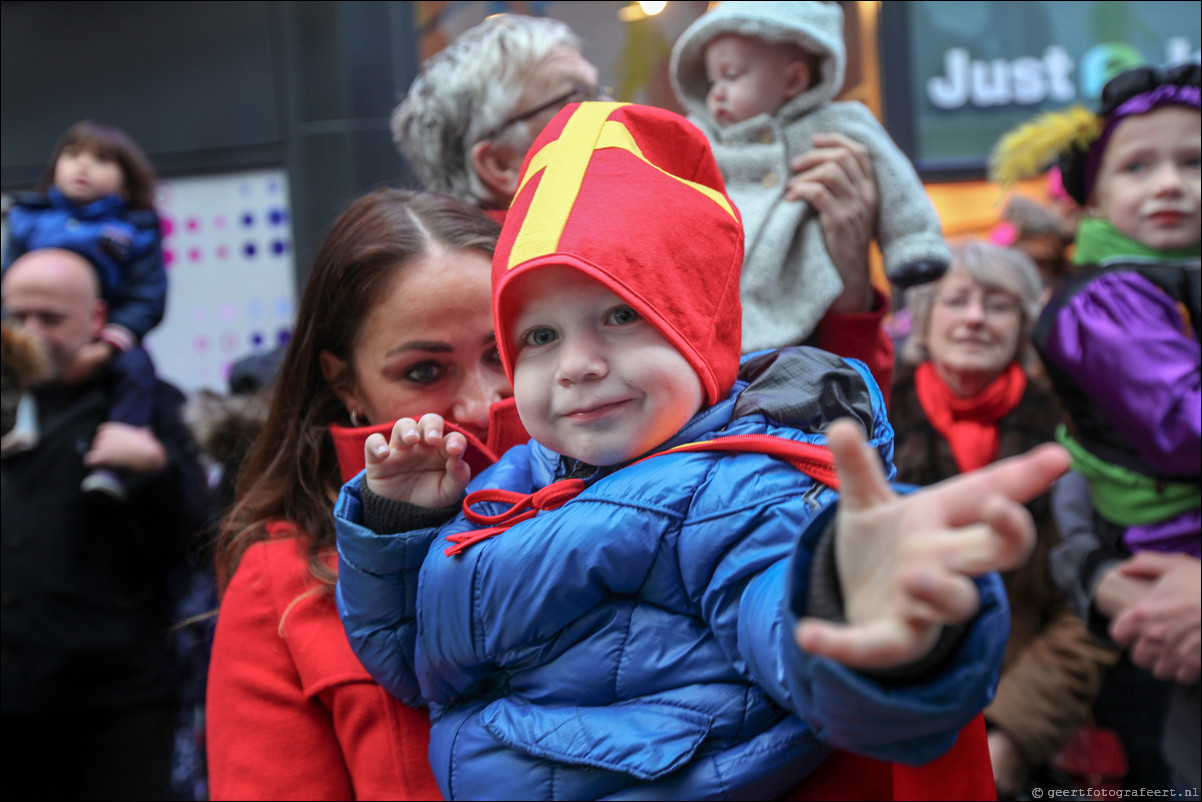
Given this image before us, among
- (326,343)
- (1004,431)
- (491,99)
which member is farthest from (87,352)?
(1004,431)

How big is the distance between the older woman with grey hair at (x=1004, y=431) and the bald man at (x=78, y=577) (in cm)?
213

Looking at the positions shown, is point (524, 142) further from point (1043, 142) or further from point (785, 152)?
point (1043, 142)

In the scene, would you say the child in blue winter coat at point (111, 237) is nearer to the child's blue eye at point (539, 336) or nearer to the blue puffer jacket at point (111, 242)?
the blue puffer jacket at point (111, 242)

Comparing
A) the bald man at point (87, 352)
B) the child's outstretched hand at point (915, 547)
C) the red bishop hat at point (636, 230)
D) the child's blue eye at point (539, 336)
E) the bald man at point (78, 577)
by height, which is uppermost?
the red bishop hat at point (636, 230)

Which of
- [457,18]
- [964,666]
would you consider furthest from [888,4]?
[964,666]

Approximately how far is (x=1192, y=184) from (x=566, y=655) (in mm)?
1791

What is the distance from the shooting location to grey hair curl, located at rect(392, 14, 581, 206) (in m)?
1.87

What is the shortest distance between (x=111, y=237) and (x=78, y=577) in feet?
3.43

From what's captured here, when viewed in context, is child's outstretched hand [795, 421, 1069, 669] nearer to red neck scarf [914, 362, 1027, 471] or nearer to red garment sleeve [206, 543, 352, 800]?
red garment sleeve [206, 543, 352, 800]

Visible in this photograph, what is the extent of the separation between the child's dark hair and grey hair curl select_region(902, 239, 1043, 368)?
2.38 meters

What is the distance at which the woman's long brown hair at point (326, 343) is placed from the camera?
1543 millimetres

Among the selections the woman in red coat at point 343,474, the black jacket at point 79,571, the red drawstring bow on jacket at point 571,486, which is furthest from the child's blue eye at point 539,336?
the black jacket at point 79,571

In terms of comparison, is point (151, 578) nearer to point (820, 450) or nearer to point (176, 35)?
point (176, 35)

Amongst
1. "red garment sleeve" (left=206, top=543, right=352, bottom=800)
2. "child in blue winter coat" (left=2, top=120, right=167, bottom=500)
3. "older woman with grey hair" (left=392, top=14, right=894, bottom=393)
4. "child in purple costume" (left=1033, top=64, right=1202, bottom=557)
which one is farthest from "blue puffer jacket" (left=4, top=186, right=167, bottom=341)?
"child in purple costume" (left=1033, top=64, right=1202, bottom=557)
